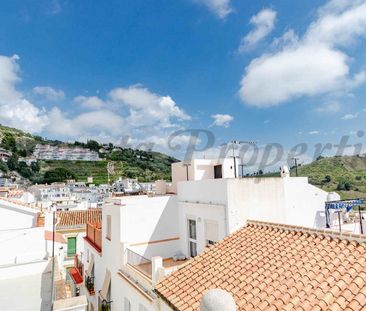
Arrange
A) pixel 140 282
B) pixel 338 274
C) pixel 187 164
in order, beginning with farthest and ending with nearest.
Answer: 1. pixel 187 164
2. pixel 140 282
3. pixel 338 274

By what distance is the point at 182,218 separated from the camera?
15180 millimetres

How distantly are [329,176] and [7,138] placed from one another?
7757 inches

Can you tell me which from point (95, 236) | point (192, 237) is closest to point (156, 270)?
point (192, 237)

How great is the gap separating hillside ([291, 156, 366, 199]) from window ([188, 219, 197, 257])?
36.7 meters

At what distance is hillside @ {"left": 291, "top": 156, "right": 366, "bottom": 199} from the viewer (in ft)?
150

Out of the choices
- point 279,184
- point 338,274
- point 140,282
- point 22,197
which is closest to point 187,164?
point 279,184

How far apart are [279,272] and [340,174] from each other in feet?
178

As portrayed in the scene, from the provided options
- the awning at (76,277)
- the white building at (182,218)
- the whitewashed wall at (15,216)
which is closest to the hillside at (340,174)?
the white building at (182,218)

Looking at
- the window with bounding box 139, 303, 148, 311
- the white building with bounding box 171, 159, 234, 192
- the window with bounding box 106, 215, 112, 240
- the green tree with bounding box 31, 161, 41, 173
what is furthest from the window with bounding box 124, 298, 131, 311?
the green tree with bounding box 31, 161, 41, 173

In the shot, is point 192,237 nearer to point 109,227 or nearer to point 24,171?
point 109,227

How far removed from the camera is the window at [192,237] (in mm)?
14195

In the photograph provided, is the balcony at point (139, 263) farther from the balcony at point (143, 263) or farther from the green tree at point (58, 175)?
the green tree at point (58, 175)

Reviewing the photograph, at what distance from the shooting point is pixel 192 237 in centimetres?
1445

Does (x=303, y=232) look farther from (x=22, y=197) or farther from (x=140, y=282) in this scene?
(x=22, y=197)
